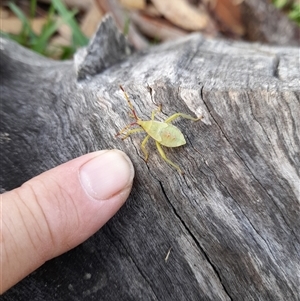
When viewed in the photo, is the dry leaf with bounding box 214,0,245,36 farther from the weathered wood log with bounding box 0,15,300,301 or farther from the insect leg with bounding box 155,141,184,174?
the insect leg with bounding box 155,141,184,174

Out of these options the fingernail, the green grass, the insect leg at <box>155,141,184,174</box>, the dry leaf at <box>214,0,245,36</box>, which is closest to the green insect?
the insect leg at <box>155,141,184,174</box>

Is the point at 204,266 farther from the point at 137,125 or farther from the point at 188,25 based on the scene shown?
the point at 188,25

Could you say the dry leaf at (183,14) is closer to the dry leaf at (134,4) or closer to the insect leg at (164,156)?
the dry leaf at (134,4)

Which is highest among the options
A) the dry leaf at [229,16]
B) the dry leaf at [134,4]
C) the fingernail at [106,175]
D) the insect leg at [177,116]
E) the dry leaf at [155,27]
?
the dry leaf at [229,16]

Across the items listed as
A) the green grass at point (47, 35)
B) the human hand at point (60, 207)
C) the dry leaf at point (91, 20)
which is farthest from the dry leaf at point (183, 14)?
the human hand at point (60, 207)

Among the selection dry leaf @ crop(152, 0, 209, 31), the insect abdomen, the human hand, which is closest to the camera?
the human hand

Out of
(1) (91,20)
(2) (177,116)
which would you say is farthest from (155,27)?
(2) (177,116)

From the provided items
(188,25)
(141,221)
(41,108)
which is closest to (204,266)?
(141,221)
